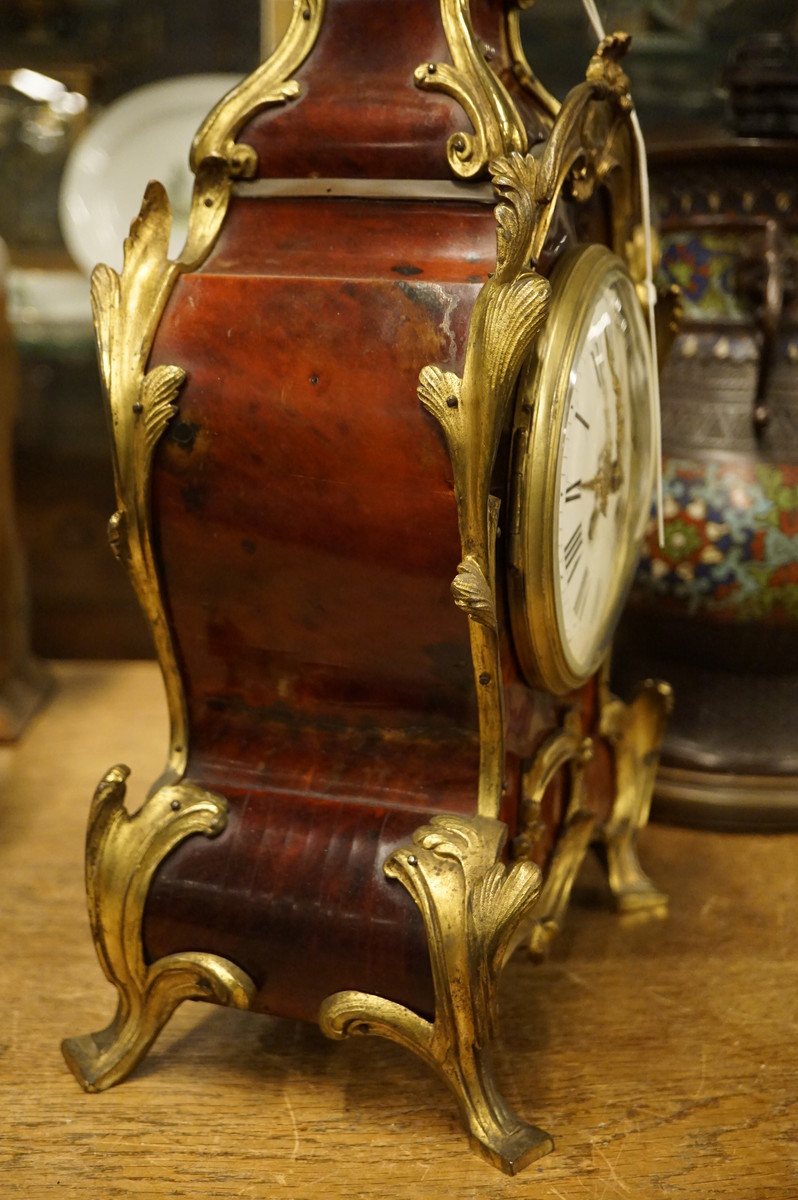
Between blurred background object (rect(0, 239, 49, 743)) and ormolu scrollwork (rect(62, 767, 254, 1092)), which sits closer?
ormolu scrollwork (rect(62, 767, 254, 1092))

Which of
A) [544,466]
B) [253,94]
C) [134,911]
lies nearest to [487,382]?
[544,466]

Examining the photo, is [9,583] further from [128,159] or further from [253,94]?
[253,94]

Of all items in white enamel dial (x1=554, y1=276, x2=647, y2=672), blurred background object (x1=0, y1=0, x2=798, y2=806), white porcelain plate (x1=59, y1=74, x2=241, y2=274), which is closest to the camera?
white enamel dial (x1=554, y1=276, x2=647, y2=672)

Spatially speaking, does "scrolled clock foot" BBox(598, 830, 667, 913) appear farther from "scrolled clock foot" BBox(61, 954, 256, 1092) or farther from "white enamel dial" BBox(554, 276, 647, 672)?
"scrolled clock foot" BBox(61, 954, 256, 1092)

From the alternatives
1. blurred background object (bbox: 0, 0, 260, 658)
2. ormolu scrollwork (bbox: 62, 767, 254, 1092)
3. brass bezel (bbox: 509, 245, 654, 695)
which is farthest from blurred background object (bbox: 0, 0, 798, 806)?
ormolu scrollwork (bbox: 62, 767, 254, 1092)

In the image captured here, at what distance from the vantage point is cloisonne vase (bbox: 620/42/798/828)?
1.42 m

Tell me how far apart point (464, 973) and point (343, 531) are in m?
0.32

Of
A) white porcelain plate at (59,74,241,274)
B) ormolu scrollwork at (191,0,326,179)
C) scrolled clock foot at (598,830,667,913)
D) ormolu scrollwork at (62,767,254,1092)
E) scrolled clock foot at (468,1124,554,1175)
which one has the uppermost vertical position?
ormolu scrollwork at (191,0,326,179)

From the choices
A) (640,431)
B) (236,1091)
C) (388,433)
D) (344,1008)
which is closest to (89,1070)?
(236,1091)

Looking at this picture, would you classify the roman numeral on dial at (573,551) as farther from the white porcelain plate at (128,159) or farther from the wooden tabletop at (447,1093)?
the white porcelain plate at (128,159)

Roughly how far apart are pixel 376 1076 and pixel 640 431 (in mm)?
→ 608

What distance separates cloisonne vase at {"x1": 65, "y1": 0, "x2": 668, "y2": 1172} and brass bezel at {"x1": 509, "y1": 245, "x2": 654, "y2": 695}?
16 millimetres

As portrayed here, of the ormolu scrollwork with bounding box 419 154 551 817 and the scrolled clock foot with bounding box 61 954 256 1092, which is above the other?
the ormolu scrollwork with bounding box 419 154 551 817

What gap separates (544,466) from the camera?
3.06 feet
